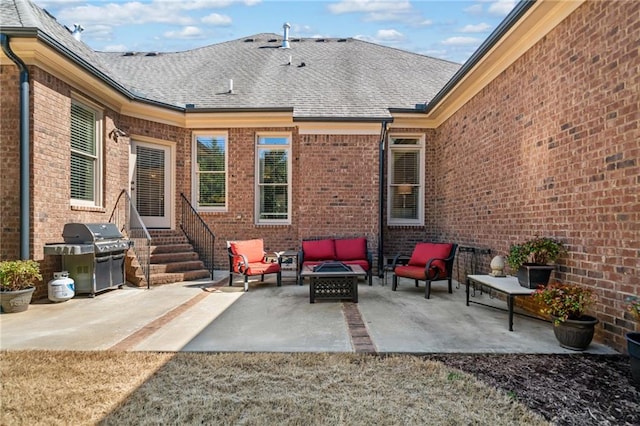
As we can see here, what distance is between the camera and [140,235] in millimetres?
7605

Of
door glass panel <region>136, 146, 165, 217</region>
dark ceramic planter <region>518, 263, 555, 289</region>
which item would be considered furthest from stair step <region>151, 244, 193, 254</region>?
dark ceramic planter <region>518, 263, 555, 289</region>

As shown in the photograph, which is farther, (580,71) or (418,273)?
(418,273)

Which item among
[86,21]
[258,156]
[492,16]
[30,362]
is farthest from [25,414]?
[86,21]

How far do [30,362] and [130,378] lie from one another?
112 centimetres

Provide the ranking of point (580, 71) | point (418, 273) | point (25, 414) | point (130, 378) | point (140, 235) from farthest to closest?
point (140, 235)
point (418, 273)
point (580, 71)
point (130, 378)
point (25, 414)

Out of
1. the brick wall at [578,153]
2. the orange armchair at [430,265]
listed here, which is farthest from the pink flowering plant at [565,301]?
the orange armchair at [430,265]

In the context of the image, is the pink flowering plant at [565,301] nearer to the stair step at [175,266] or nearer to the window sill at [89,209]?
the stair step at [175,266]

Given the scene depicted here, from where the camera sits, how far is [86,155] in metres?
6.62

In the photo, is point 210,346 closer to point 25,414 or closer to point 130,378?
point 130,378

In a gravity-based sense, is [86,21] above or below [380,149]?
above

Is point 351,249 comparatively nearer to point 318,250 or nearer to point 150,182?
point 318,250

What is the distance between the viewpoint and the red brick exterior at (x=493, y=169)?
342cm

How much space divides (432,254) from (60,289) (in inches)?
247

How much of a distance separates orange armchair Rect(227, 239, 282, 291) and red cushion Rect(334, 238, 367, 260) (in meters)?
1.40
